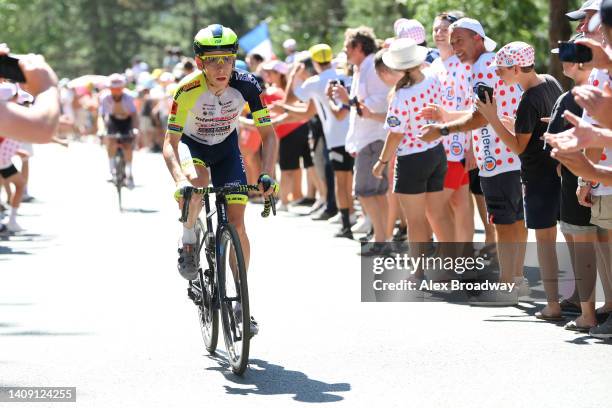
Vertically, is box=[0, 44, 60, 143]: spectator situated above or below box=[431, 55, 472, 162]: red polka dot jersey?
below

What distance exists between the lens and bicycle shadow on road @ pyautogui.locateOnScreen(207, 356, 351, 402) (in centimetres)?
722

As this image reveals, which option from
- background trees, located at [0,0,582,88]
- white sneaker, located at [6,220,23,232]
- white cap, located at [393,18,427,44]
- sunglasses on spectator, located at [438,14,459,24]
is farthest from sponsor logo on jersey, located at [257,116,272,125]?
background trees, located at [0,0,582,88]

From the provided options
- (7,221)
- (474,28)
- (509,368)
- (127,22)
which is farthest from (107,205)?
(127,22)

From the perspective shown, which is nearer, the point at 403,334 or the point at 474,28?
the point at 403,334

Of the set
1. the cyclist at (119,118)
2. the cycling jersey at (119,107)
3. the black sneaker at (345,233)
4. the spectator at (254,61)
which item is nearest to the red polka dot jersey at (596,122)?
the black sneaker at (345,233)

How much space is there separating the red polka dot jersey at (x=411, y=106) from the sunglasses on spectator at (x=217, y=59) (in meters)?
2.98

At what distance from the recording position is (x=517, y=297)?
1052cm

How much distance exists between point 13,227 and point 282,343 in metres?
8.43

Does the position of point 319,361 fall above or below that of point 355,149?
below

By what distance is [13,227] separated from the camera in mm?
16469

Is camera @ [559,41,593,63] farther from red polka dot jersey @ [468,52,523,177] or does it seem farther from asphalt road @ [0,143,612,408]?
red polka dot jersey @ [468,52,523,177]

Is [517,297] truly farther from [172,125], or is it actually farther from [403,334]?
[172,125]

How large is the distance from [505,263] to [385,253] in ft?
9.87

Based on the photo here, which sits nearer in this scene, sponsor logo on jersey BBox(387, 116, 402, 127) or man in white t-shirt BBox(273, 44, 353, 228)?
sponsor logo on jersey BBox(387, 116, 402, 127)
